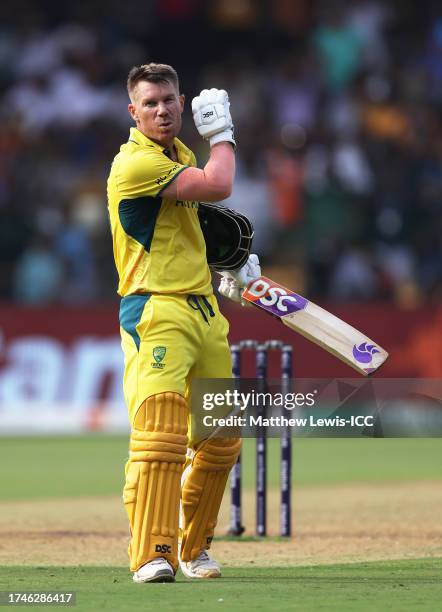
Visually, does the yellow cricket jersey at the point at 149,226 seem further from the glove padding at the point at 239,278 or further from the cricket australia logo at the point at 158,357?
the glove padding at the point at 239,278

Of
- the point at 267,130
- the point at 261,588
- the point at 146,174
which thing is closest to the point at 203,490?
the point at 261,588

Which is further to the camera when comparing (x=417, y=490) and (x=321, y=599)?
(x=417, y=490)

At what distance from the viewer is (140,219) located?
20.8 feet

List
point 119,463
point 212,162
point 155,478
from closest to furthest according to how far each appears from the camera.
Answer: point 155,478, point 212,162, point 119,463

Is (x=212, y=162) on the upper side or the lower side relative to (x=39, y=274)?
lower

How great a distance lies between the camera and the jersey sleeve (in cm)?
626

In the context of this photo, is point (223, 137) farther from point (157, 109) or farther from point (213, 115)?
point (157, 109)

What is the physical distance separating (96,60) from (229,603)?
1475cm

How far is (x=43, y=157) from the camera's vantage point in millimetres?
18422

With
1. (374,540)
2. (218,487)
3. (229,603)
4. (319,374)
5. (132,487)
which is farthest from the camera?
(319,374)

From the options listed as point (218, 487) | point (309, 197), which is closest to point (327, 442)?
point (309, 197)

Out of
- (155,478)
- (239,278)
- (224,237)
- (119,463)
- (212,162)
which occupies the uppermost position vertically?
(119,463)

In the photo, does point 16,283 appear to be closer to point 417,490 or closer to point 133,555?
point 417,490

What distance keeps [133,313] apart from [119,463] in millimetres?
8101
